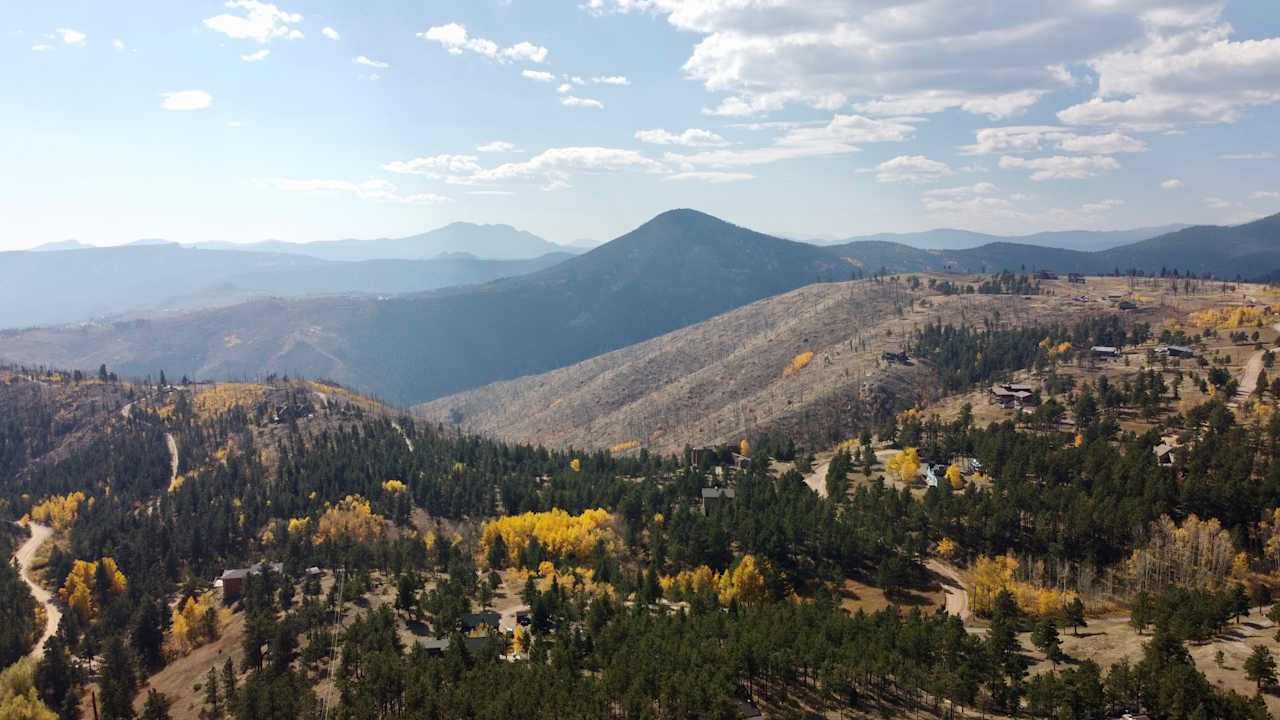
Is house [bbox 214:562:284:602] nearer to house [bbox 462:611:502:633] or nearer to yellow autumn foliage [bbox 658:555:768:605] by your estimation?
house [bbox 462:611:502:633]

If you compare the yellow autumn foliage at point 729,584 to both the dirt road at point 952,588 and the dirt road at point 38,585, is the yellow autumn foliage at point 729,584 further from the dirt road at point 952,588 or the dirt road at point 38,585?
the dirt road at point 38,585

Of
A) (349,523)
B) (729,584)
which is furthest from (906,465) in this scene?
(349,523)

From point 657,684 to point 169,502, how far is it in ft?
569

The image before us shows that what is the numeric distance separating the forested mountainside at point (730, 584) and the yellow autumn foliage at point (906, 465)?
66 cm

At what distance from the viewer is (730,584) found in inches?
4343

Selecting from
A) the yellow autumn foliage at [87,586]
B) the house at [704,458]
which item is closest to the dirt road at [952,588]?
the house at [704,458]

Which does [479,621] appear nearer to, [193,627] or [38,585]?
[193,627]

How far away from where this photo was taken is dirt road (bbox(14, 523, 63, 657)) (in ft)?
427

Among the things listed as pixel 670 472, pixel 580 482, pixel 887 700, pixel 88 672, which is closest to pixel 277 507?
pixel 88 672

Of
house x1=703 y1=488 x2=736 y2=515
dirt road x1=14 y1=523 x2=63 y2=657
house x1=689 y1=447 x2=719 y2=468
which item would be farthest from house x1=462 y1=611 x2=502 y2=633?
house x1=689 y1=447 x2=719 y2=468

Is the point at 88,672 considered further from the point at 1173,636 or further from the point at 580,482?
the point at 1173,636

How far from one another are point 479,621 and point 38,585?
415 feet

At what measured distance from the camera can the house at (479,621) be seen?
3770 inches

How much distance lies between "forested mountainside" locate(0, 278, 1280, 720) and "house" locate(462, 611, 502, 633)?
63cm
